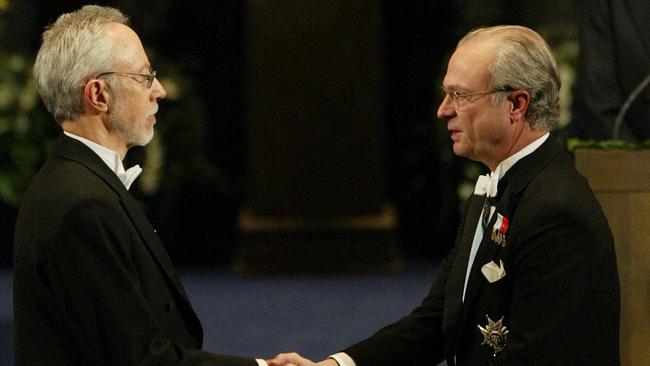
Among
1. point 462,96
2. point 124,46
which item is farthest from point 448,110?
point 124,46

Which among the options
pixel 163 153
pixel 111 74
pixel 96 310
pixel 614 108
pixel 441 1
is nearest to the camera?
pixel 96 310

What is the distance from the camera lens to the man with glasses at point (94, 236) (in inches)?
120

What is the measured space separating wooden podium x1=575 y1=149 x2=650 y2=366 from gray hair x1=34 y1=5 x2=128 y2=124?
1519 millimetres

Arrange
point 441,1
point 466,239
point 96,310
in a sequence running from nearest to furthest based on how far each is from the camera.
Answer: point 96,310 < point 466,239 < point 441,1

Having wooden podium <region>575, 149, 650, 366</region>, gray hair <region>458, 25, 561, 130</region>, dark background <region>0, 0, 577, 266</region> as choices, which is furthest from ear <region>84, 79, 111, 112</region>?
dark background <region>0, 0, 577, 266</region>

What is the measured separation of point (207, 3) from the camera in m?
8.91

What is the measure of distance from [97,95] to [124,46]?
0.15 metres

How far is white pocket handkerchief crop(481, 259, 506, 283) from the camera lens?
3.24 meters

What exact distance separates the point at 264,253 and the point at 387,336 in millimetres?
4368

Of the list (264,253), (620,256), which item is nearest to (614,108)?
(620,256)

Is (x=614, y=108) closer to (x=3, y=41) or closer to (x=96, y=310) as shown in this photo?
(x=96, y=310)

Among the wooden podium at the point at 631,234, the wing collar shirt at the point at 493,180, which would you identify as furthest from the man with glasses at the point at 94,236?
the wooden podium at the point at 631,234

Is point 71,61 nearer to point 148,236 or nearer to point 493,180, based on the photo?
point 148,236

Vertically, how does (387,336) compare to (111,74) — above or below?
below
